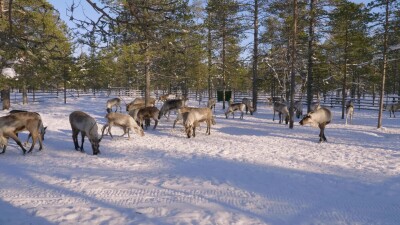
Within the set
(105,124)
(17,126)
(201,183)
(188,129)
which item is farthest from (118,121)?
(201,183)

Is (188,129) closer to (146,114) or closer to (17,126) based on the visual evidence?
(146,114)

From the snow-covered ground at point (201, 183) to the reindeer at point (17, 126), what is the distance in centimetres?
56

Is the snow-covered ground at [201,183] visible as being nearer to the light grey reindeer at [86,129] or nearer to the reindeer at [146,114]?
the light grey reindeer at [86,129]

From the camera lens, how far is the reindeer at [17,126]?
30.2 ft

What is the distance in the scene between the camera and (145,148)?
10742mm

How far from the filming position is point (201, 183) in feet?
22.6

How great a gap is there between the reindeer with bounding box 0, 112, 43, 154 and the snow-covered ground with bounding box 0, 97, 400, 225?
1.82 feet

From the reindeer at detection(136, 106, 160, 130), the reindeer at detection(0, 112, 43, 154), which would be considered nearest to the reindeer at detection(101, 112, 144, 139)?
the reindeer at detection(136, 106, 160, 130)

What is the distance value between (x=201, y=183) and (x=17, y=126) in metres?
6.49

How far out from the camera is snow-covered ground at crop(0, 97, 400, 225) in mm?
5109

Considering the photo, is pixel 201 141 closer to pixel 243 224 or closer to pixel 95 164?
pixel 95 164

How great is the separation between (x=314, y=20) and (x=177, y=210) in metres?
17.3

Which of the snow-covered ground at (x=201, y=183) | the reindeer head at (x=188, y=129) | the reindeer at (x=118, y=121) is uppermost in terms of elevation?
the reindeer at (x=118, y=121)

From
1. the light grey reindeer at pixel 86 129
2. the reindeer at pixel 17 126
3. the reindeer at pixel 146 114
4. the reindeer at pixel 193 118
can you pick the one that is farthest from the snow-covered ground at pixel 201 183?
the reindeer at pixel 146 114
